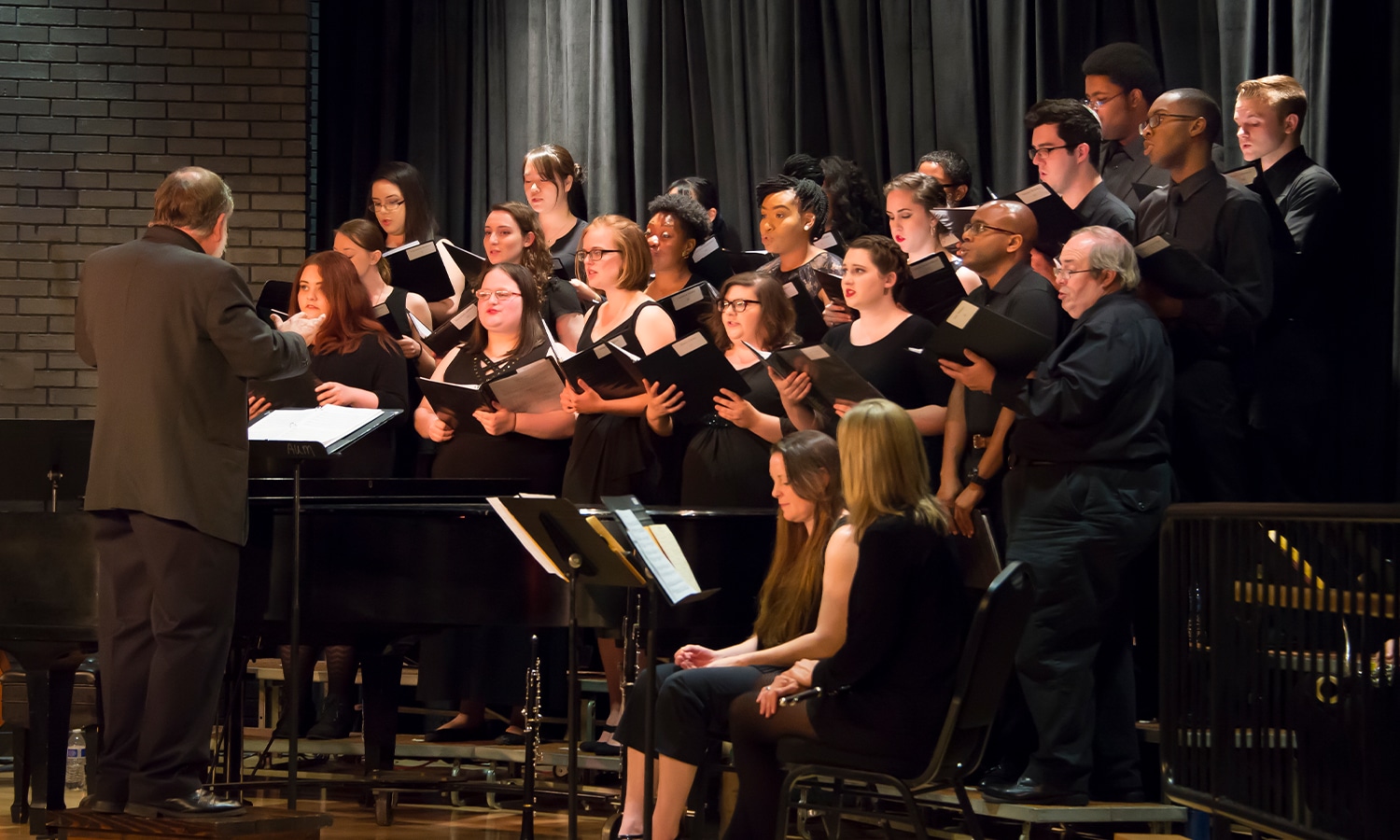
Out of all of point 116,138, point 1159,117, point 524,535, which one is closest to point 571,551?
point 524,535

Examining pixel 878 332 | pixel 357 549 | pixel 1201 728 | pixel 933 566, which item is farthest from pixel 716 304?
pixel 1201 728

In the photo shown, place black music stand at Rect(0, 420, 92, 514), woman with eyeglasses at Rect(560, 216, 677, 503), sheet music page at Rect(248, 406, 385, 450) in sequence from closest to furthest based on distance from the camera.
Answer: sheet music page at Rect(248, 406, 385, 450), black music stand at Rect(0, 420, 92, 514), woman with eyeglasses at Rect(560, 216, 677, 503)

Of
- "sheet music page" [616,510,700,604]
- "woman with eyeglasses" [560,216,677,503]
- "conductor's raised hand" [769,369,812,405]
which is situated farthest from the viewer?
"woman with eyeglasses" [560,216,677,503]

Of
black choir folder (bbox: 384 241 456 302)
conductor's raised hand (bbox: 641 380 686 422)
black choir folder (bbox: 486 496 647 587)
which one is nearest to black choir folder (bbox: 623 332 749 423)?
conductor's raised hand (bbox: 641 380 686 422)

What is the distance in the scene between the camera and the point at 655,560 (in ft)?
11.3

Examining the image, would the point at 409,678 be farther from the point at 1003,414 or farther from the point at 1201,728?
the point at 1201,728

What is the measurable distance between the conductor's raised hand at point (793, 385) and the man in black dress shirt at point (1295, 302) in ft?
4.00

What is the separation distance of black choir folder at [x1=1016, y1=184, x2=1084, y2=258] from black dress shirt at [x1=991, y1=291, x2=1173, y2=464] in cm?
34

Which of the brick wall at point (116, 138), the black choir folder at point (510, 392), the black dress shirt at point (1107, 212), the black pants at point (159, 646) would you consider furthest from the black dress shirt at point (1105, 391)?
the brick wall at point (116, 138)

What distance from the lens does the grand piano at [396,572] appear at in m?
4.20

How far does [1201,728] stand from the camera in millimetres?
3484

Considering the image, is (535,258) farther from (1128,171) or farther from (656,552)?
(656,552)

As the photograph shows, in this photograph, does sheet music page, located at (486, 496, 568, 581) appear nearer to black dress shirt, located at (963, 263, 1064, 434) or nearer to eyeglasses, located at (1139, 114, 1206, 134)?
black dress shirt, located at (963, 263, 1064, 434)

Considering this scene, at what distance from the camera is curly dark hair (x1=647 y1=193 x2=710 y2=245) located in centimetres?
551
